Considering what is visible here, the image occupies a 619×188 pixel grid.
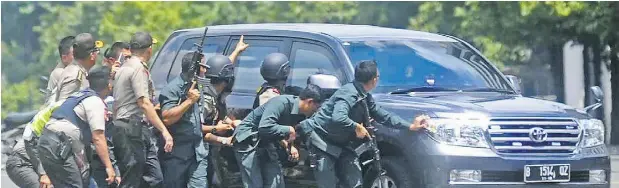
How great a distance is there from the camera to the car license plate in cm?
1006

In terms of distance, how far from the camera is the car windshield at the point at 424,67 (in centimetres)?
1079

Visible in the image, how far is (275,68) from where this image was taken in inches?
409

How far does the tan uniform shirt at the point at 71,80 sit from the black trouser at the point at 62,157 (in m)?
1.06

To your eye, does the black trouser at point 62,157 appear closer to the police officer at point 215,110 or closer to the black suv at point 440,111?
the police officer at point 215,110

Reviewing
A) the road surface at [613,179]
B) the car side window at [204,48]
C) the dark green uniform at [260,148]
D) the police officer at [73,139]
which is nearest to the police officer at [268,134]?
the dark green uniform at [260,148]

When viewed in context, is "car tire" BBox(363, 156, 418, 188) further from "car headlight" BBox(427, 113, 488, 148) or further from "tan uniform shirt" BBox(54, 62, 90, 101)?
"tan uniform shirt" BBox(54, 62, 90, 101)

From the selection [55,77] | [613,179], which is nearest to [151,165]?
[55,77]

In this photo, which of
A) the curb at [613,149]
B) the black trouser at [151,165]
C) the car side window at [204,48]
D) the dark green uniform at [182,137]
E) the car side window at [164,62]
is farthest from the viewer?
the curb at [613,149]

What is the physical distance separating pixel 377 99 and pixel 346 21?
3400cm

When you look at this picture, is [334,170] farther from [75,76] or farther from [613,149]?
[613,149]

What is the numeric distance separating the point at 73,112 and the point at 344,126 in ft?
6.26

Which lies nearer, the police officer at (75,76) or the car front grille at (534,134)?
the car front grille at (534,134)

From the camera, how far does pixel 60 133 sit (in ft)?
31.3

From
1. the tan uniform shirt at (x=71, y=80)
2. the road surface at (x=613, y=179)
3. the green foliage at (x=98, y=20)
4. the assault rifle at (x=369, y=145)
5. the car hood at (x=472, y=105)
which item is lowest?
the road surface at (x=613, y=179)
